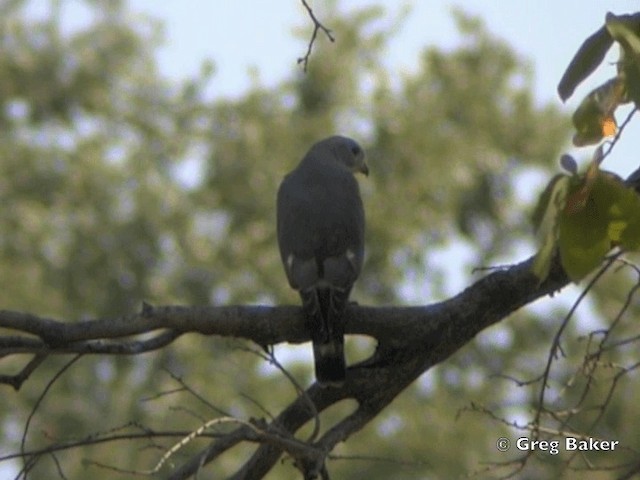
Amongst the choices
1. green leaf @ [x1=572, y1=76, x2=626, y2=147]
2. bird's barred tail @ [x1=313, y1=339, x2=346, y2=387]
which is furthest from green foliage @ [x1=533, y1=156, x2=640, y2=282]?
bird's barred tail @ [x1=313, y1=339, x2=346, y2=387]

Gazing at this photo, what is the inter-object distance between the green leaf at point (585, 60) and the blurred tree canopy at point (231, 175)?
17.4 m

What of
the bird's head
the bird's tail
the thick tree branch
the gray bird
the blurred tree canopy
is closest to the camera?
the thick tree branch

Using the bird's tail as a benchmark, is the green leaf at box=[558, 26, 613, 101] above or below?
below

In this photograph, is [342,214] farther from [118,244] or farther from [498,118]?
[498,118]

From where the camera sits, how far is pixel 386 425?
2067cm

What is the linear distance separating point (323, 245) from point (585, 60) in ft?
10.3

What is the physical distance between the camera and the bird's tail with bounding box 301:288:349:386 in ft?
16.9

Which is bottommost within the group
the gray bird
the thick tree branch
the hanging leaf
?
the hanging leaf

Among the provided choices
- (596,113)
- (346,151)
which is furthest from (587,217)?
(346,151)

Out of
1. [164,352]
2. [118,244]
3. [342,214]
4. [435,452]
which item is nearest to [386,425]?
[435,452]

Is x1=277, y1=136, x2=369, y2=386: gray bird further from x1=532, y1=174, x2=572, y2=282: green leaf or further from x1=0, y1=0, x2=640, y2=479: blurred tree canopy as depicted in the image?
x1=0, y1=0, x2=640, y2=479: blurred tree canopy

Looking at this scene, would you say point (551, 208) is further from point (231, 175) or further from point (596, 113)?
point (231, 175)

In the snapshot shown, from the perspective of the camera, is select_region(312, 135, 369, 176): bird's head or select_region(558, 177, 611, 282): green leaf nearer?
select_region(558, 177, 611, 282): green leaf

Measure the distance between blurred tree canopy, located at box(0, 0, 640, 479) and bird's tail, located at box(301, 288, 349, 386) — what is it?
14826mm
